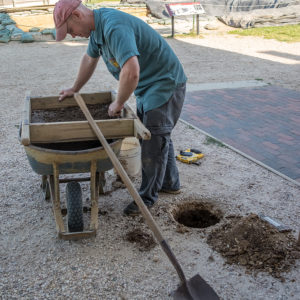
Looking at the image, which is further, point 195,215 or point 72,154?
point 195,215

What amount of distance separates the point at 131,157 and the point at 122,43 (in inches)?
69.6

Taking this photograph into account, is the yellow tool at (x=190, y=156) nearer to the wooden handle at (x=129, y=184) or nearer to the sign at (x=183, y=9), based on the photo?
the wooden handle at (x=129, y=184)

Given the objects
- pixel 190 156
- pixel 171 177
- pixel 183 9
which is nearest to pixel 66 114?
pixel 171 177

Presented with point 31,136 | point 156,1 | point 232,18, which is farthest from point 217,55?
point 31,136

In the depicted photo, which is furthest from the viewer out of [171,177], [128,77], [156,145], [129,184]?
[171,177]

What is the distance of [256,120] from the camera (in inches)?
254

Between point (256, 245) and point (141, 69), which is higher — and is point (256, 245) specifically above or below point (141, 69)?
below

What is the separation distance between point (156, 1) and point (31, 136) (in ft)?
51.7

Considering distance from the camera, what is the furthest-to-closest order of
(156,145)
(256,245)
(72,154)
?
(156,145), (256,245), (72,154)

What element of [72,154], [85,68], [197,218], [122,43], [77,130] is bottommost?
[197,218]

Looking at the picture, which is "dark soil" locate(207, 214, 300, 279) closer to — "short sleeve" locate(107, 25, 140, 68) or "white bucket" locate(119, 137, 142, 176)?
"white bucket" locate(119, 137, 142, 176)

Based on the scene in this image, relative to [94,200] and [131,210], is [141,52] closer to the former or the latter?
[94,200]

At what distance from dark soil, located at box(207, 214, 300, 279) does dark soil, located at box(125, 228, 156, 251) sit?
1.62ft

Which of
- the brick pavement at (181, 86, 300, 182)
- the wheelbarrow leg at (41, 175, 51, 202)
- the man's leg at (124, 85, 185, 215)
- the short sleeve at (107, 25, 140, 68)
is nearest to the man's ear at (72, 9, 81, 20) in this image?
the short sleeve at (107, 25, 140, 68)
